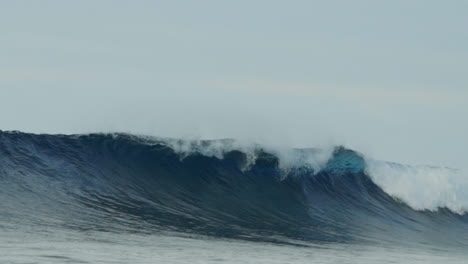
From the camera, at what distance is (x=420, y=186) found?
2806cm

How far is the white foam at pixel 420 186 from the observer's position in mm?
26756

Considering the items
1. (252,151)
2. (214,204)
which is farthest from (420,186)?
(214,204)

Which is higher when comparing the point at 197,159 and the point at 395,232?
the point at 197,159

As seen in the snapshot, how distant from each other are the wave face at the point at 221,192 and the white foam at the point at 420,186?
0.05m

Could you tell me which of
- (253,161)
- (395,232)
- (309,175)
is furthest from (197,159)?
(395,232)

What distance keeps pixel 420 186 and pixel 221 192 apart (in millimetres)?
8437

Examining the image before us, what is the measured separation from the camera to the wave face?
1777 cm

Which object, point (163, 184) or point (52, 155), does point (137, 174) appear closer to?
point (163, 184)

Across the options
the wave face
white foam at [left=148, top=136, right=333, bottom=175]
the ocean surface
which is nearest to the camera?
the ocean surface

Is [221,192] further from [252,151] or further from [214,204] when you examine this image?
[252,151]

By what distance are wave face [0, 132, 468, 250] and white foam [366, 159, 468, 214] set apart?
5 cm

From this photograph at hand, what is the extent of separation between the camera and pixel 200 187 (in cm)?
2231

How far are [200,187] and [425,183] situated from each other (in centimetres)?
944

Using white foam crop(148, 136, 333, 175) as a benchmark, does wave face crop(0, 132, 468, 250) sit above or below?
below
